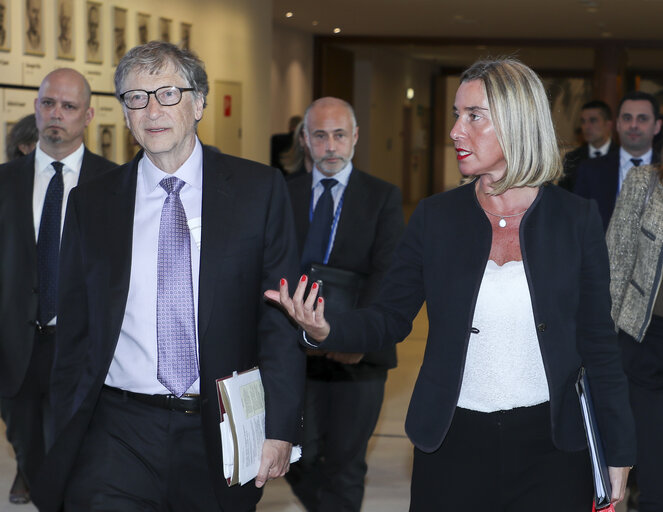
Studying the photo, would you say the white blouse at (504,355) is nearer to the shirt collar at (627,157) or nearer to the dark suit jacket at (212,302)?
the dark suit jacket at (212,302)

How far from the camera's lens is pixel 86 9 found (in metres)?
9.12

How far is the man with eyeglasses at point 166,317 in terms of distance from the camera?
8.96 feet

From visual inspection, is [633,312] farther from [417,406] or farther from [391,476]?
[391,476]

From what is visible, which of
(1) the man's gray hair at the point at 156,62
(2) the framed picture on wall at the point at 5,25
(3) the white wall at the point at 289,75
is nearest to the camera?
(1) the man's gray hair at the point at 156,62

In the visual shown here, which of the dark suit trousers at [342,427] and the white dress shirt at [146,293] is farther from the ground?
the white dress shirt at [146,293]

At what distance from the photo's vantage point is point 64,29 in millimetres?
8742

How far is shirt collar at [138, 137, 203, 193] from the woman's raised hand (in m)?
0.54

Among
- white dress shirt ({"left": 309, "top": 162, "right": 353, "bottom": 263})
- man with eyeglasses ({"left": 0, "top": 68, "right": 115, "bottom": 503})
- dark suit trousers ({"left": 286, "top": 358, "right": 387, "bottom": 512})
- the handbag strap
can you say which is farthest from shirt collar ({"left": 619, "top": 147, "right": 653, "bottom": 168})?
man with eyeglasses ({"left": 0, "top": 68, "right": 115, "bottom": 503})

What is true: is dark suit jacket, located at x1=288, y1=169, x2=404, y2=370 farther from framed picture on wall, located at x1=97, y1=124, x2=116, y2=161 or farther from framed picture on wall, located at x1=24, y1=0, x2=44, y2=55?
framed picture on wall, located at x1=97, y1=124, x2=116, y2=161

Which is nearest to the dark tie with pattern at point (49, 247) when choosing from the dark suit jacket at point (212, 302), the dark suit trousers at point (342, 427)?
the dark suit trousers at point (342, 427)

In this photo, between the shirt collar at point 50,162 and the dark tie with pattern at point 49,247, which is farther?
the shirt collar at point 50,162

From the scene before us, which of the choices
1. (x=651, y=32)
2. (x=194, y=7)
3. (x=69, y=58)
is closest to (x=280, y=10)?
(x=194, y=7)

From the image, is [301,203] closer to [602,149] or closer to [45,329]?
[45,329]

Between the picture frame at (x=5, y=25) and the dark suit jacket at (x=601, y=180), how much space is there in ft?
15.0
